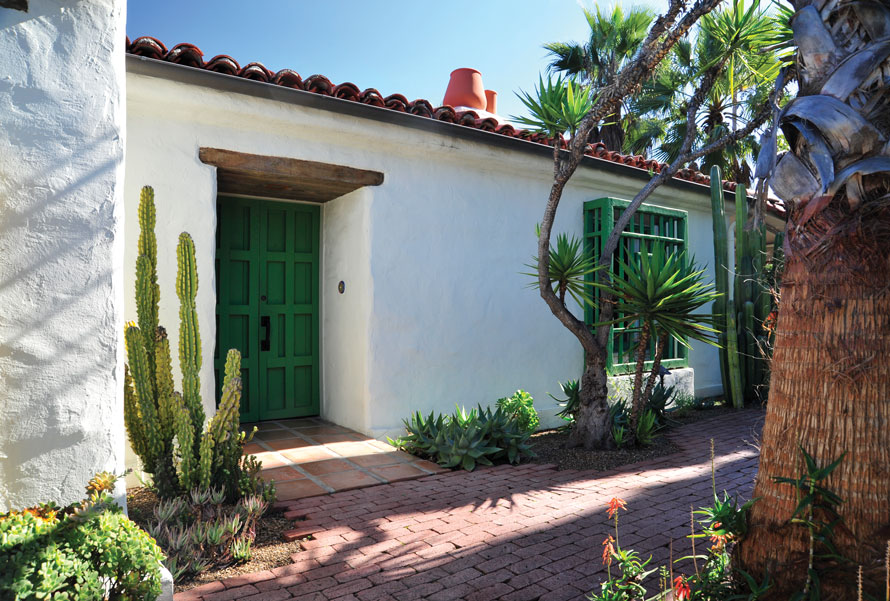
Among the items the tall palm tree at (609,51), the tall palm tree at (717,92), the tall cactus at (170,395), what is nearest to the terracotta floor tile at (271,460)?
the tall cactus at (170,395)

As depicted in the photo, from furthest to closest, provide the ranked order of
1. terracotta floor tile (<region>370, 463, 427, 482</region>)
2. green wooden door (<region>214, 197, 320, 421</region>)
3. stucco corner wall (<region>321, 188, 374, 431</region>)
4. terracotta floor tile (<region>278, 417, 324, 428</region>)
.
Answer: terracotta floor tile (<region>278, 417, 324, 428</region>) → green wooden door (<region>214, 197, 320, 421</region>) → stucco corner wall (<region>321, 188, 374, 431</region>) → terracotta floor tile (<region>370, 463, 427, 482</region>)

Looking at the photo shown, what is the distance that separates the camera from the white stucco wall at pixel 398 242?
4.56 m

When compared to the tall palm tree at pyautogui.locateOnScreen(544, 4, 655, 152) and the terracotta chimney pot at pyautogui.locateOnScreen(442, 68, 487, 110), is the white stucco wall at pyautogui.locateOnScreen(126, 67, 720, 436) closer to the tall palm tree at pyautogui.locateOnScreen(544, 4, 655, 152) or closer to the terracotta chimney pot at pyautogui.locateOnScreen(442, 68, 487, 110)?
the terracotta chimney pot at pyautogui.locateOnScreen(442, 68, 487, 110)

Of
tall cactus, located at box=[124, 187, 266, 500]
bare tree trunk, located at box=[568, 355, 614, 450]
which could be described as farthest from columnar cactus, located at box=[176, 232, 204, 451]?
bare tree trunk, located at box=[568, 355, 614, 450]

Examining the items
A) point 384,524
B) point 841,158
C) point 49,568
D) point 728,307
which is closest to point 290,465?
point 384,524

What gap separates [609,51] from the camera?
544 inches

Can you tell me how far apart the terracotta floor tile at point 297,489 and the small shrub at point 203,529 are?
20.7 inches

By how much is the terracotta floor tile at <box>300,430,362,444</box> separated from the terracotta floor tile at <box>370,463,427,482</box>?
2.75 feet

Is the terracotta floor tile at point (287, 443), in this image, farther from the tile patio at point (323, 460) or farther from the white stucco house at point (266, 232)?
the white stucco house at point (266, 232)

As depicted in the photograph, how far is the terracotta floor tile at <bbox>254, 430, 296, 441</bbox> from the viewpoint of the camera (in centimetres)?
536

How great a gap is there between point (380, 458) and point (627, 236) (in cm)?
400

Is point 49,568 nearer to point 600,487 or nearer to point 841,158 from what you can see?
point 841,158

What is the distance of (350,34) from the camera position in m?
7.73

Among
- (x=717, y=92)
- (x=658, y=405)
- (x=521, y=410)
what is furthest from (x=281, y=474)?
(x=717, y=92)
